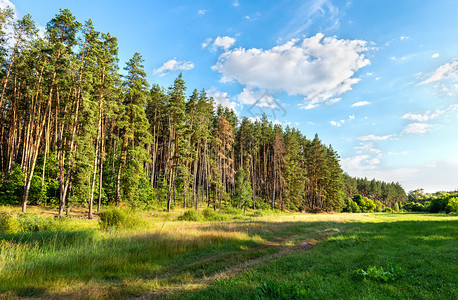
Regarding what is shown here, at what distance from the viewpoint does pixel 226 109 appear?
54062 millimetres

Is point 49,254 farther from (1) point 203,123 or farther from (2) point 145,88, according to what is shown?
(1) point 203,123

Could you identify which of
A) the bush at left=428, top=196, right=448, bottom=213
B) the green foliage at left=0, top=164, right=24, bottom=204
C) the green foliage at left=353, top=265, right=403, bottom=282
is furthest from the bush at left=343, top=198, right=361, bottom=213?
the green foliage at left=0, top=164, right=24, bottom=204

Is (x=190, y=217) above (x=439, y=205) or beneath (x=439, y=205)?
above

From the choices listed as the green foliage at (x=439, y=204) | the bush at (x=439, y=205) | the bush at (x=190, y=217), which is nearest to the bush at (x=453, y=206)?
the green foliage at (x=439, y=204)

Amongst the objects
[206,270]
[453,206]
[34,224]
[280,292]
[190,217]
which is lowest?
[453,206]

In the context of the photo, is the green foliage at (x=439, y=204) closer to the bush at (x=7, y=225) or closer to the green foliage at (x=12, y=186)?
the bush at (x=7, y=225)

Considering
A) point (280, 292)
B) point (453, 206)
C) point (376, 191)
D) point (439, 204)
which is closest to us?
point (280, 292)

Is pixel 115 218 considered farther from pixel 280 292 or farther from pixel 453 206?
pixel 453 206

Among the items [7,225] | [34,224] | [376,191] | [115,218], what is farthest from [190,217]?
[376,191]

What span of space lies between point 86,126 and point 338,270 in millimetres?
25916

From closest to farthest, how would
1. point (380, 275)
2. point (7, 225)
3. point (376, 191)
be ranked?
point (380, 275) < point (7, 225) < point (376, 191)

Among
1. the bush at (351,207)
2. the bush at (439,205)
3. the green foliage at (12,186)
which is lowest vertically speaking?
the bush at (351,207)

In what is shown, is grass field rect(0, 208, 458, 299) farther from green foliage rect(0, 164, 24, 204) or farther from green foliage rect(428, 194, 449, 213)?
green foliage rect(428, 194, 449, 213)

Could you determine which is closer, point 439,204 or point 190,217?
point 190,217
